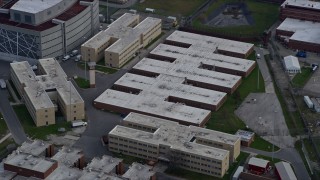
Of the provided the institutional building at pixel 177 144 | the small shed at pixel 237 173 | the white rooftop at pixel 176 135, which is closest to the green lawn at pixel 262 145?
the institutional building at pixel 177 144

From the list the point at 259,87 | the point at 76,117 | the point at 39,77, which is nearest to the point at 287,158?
the point at 259,87

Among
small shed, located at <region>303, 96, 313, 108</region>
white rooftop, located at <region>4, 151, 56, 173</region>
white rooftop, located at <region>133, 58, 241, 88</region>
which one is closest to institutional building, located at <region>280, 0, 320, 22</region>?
white rooftop, located at <region>133, 58, 241, 88</region>

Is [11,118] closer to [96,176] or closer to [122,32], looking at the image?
[96,176]

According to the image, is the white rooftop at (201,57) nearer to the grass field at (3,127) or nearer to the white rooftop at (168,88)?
the white rooftop at (168,88)

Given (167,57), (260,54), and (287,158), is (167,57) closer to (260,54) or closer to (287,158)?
(260,54)

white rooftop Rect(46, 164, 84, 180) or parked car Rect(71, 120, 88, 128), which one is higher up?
white rooftop Rect(46, 164, 84, 180)

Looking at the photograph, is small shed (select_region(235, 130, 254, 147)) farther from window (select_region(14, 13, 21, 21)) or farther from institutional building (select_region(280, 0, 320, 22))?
institutional building (select_region(280, 0, 320, 22))

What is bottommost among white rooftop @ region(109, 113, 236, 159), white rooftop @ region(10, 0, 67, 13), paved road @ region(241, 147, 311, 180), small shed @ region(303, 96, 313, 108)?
paved road @ region(241, 147, 311, 180)
